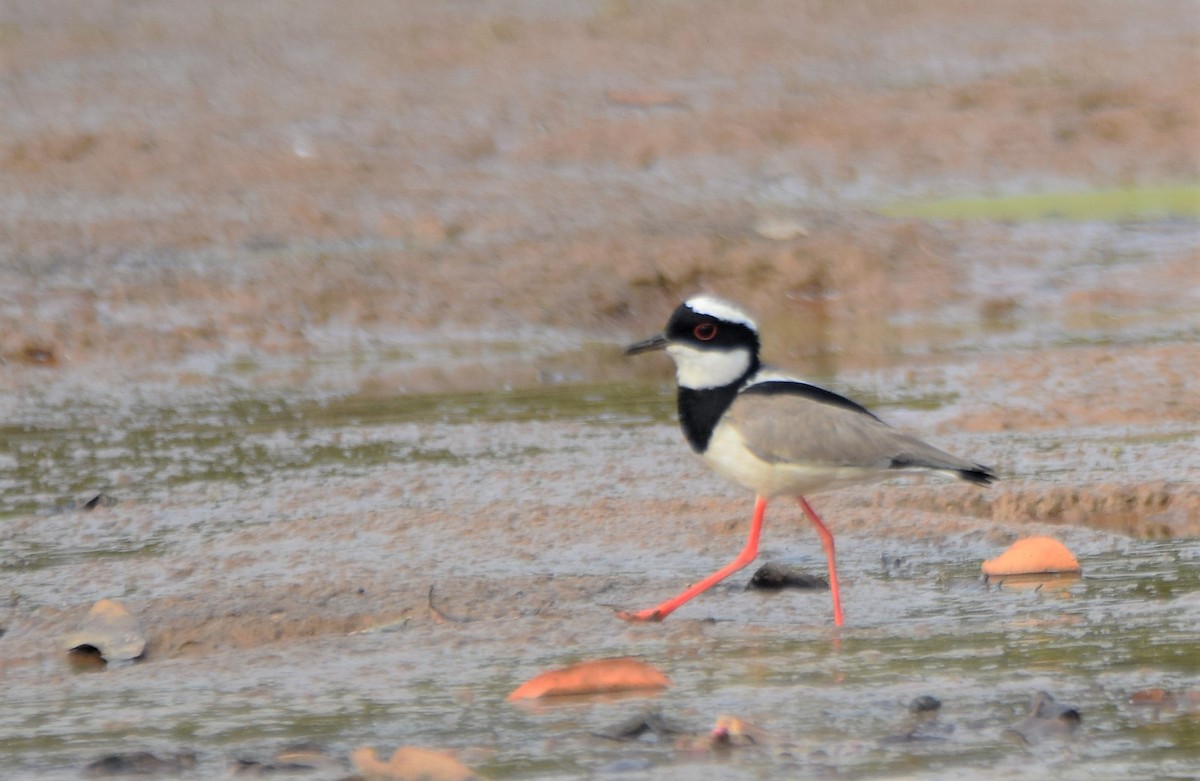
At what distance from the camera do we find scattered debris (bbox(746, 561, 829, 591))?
5410 millimetres

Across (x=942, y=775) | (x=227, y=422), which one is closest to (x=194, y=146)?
(x=227, y=422)

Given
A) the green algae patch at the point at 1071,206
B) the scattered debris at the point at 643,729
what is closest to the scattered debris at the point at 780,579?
the scattered debris at the point at 643,729

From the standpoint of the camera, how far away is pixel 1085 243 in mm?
11227

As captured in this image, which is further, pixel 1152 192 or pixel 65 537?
pixel 1152 192

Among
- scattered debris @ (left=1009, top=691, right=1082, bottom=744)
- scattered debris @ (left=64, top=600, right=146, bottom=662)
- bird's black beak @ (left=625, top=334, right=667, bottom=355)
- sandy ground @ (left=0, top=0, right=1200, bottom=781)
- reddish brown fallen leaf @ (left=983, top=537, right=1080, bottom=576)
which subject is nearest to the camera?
scattered debris @ (left=1009, top=691, right=1082, bottom=744)

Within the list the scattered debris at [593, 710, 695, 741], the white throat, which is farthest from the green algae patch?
the scattered debris at [593, 710, 695, 741]

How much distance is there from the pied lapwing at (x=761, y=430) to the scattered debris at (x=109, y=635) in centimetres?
125

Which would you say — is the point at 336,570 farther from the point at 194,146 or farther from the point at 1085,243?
the point at 194,146

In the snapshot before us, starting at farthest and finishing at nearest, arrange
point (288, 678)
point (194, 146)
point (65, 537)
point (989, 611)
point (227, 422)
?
point (194, 146)
point (227, 422)
point (65, 537)
point (989, 611)
point (288, 678)

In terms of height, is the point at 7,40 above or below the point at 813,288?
above

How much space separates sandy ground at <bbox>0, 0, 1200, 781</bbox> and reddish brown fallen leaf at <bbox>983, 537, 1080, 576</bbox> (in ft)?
1.11

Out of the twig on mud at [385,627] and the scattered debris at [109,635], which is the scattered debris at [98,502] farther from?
the twig on mud at [385,627]

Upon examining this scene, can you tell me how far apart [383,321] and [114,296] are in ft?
4.95

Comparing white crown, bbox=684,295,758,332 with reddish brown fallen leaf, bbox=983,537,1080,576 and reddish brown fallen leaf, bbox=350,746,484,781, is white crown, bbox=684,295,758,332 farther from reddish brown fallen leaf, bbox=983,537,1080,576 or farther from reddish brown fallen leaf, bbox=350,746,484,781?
reddish brown fallen leaf, bbox=350,746,484,781
